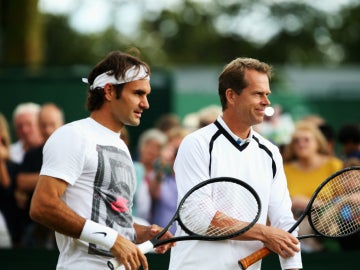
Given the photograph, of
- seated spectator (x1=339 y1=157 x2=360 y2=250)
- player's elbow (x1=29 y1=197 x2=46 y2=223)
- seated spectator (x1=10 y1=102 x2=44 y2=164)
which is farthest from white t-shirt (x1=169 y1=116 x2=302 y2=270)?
seated spectator (x1=10 y1=102 x2=44 y2=164)

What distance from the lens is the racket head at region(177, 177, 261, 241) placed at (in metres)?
6.34

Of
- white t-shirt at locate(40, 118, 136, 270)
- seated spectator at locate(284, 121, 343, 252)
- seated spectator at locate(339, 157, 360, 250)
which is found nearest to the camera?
white t-shirt at locate(40, 118, 136, 270)

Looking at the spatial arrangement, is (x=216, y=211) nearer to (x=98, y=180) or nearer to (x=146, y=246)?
(x=146, y=246)

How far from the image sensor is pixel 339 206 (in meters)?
7.48

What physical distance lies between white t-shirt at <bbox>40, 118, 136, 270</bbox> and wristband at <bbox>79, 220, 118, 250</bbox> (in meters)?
0.16

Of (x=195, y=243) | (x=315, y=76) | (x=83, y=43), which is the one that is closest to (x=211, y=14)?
(x=83, y=43)

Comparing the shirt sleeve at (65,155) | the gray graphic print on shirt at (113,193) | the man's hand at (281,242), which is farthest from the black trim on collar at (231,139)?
the shirt sleeve at (65,155)

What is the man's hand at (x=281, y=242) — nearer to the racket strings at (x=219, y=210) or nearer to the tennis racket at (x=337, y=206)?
the racket strings at (x=219, y=210)

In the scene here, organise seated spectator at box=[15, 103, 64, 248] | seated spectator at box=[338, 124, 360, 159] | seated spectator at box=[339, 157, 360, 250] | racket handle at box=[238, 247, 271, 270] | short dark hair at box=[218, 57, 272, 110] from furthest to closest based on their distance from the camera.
Answer: seated spectator at box=[338, 124, 360, 159] < seated spectator at box=[15, 103, 64, 248] < seated spectator at box=[339, 157, 360, 250] < short dark hair at box=[218, 57, 272, 110] < racket handle at box=[238, 247, 271, 270]

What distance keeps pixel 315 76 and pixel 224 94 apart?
32.8 meters

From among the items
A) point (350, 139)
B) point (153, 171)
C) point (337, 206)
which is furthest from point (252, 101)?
point (153, 171)

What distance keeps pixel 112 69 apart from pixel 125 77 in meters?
0.09

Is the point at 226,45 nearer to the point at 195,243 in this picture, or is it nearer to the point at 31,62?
the point at 31,62

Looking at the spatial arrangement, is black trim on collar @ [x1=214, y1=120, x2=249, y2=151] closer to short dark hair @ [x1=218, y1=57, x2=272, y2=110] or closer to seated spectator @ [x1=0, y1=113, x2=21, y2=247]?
short dark hair @ [x1=218, y1=57, x2=272, y2=110]
